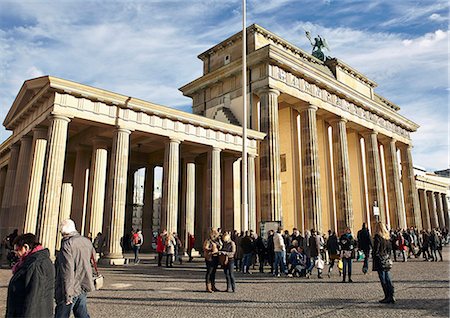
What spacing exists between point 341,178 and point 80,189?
20.3 metres

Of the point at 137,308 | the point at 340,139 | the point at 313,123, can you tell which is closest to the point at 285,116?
the point at 313,123

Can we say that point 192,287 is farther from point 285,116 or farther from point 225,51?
point 225,51

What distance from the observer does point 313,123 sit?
2703 centimetres

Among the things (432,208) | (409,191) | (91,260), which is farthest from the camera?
(432,208)

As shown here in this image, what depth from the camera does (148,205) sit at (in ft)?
87.0

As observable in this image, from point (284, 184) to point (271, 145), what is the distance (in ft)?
17.7

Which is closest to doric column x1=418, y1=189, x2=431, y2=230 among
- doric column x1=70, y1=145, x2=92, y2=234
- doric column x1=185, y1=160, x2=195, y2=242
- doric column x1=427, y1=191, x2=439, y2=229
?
doric column x1=427, y1=191, x2=439, y2=229

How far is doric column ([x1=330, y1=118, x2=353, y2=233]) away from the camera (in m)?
28.0

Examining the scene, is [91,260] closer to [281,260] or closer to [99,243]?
[281,260]

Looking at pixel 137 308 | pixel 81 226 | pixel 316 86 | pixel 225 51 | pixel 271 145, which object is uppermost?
pixel 225 51

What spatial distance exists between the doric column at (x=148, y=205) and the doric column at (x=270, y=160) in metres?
8.94

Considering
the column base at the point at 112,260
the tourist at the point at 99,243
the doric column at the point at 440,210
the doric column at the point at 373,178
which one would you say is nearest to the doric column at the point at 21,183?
the tourist at the point at 99,243

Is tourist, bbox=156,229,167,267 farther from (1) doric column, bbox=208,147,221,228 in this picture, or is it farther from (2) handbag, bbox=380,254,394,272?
(2) handbag, bbox=380,254,394,272

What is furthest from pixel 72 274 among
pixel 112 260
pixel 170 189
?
pixel 170 189
